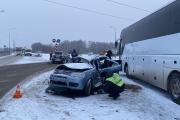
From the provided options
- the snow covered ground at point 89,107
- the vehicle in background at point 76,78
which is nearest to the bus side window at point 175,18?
the snow covered ground at point 89,107

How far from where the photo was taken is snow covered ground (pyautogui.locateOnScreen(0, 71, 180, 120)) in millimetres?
11062

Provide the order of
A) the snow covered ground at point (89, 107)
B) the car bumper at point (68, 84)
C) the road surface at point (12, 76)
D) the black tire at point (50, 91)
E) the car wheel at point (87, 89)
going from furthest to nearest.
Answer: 1. the road surface at point (12, 76)
2. the black tire at point (50, 91)
3. the car wheel at point (87, 89)
4. the car bumper at point (68, 84)
5. the snow covered ground at point (89, 107)

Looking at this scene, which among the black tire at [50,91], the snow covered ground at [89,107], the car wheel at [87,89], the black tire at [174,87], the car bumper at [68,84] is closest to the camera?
the snow covered ground at [89,107]

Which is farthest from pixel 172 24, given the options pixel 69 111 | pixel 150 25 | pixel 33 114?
pixel 33 114

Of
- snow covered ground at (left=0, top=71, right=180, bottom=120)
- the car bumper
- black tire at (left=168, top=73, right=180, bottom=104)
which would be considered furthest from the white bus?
the car bumper

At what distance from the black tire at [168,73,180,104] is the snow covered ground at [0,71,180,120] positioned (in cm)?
26

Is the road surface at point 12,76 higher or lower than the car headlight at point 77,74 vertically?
lower

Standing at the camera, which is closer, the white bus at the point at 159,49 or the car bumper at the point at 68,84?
the white bus at the point at 159,49

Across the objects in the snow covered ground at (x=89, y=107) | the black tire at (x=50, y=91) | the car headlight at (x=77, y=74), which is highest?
the car headlight at (x=77, y=74)

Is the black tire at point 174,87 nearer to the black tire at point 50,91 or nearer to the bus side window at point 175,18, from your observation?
the bus side window at point 175,18

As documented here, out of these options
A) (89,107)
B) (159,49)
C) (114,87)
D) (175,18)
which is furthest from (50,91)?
(175,18)

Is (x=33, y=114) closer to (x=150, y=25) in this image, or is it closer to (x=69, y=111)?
(x=69, y=111)

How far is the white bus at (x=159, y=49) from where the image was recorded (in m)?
14.6

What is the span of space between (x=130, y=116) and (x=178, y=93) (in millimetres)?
3762
